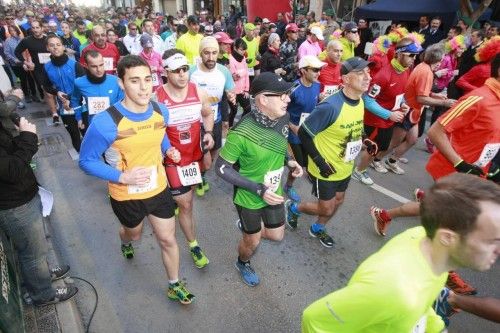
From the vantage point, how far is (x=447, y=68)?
695cm

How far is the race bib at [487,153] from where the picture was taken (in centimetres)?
284

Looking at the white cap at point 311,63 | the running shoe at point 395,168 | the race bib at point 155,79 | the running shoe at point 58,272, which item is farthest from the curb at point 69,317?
the race bib at point 155,79

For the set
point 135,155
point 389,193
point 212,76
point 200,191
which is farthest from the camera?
point 389,193

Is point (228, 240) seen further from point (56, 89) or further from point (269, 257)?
point (56, 89)

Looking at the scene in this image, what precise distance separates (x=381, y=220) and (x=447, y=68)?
4794mm

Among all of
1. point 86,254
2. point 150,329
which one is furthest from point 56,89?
point 150,329

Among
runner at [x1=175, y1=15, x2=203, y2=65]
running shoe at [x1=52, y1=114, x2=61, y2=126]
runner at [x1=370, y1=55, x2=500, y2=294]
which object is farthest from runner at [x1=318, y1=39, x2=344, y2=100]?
running shoe at [x1=52, y1=114, x2=61, y2=126]

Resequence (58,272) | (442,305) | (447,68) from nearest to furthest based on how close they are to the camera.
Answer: (442,305)
(58,272)
(447,68)

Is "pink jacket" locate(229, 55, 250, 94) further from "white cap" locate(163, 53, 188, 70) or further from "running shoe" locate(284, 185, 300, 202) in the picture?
"white cap" locate(163, 53, 188, 70)

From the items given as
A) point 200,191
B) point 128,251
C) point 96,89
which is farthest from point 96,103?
point 128,251

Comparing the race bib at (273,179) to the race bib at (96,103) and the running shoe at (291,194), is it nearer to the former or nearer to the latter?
the running shoe at (291,194)

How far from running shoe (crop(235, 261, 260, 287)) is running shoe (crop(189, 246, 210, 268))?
0.38 m

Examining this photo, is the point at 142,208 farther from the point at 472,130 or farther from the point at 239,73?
the point at 239,73

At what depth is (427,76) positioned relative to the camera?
15.1 ft
